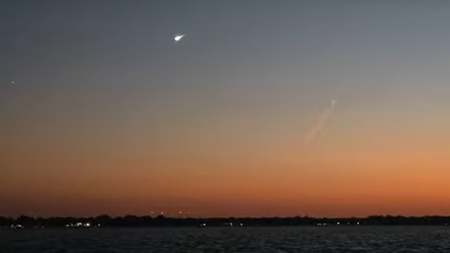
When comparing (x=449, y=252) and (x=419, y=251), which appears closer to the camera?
(x=449, y=252)

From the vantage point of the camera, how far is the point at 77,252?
91.7 meters

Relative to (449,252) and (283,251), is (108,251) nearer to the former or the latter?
(283,251)

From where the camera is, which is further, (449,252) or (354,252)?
(354,252)

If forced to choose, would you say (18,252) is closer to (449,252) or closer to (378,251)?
(378,251)

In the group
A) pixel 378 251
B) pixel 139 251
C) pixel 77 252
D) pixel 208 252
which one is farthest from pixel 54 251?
pixel 378 251

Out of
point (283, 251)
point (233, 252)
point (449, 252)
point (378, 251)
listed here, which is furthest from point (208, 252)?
point (449, 252)

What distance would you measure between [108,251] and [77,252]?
16.8 ft

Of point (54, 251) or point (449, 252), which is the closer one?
point (449, 252)

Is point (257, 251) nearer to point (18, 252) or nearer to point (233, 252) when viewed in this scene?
point (233, 252)

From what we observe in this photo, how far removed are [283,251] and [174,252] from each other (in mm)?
14134

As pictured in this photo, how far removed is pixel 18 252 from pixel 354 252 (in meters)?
43.2

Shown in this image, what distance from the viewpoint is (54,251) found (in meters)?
93.9

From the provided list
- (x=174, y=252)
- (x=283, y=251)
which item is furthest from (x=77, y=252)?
(x=283, y=251)

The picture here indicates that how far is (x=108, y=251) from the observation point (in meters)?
95.5
